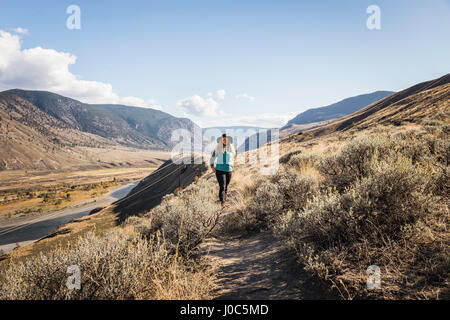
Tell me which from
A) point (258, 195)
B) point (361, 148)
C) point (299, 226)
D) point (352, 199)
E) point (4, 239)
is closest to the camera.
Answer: point (352, 199)

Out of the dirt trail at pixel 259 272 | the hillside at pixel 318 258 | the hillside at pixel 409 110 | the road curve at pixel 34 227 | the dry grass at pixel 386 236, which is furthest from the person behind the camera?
the road curve at pixel 34 227

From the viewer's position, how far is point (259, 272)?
11.5 ft

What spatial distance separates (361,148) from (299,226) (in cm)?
332

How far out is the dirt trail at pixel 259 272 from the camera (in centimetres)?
288

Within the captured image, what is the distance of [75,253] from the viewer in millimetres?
2910

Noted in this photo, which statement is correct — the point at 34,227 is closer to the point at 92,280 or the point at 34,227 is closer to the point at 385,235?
the point at 92,280

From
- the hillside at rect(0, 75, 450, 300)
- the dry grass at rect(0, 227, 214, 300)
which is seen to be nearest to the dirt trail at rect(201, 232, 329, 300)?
the hillside at rect(0, 75, 450, 300)

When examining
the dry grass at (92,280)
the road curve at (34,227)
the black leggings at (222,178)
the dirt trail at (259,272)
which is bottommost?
the road curve at (34,227)

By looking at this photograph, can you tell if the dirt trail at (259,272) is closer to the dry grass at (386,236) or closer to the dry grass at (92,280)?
the dry grass at (386,236)

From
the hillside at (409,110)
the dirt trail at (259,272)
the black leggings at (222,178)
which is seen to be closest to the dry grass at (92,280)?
the dirt trail at (259,272)

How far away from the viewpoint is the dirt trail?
2875 mm

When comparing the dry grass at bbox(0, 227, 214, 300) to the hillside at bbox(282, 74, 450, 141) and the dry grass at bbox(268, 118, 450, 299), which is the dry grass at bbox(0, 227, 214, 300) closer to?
the dry grass at bbox(268, 118, 450, 299)
